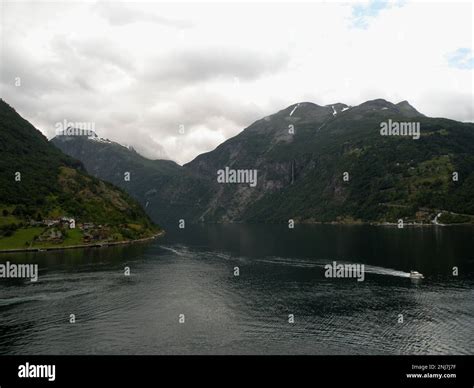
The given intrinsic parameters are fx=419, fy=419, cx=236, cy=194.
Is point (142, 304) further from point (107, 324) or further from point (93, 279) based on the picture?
point (93, 279)

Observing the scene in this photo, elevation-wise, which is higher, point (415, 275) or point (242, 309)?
point (415, 275)
